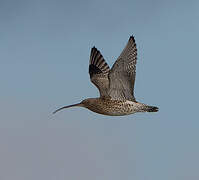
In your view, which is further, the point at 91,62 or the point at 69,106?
the point at 91,62

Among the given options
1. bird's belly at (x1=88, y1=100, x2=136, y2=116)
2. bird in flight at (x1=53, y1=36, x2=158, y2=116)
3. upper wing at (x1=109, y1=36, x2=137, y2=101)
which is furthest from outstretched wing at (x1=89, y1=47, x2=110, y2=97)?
bird's belly at (x1=88, y1=100, x2=136, y2=116)

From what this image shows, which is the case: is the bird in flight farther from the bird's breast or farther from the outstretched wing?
the outstretched wing

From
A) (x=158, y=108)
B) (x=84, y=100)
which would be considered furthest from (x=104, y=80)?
(x=158, y=108)

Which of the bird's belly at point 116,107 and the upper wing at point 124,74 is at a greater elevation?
the upper wing at point 124,74

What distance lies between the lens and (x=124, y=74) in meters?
12.0

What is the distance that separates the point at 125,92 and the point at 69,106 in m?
1.91

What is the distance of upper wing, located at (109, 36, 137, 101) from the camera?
1181 centimetres

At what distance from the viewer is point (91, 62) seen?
554 inches

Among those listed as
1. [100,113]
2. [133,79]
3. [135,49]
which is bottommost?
[100,113]

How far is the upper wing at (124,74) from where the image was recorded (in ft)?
38.8

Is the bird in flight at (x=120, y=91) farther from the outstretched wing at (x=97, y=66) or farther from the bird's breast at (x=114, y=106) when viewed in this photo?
the outstretched wing at (x=97, y=66)

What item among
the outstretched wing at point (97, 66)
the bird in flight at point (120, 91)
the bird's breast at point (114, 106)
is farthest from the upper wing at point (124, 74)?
the outstretched wing at point (97, 66)

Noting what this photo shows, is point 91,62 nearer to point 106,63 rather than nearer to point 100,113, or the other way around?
point 106,63

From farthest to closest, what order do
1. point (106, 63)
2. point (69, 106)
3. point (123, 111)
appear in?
1. point (106, 63)
2. point (69, 106)
3. point (123, 111)
